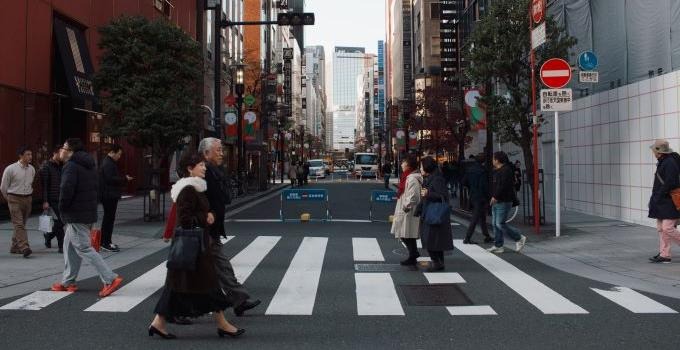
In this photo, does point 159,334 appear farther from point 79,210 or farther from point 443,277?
point 443,277

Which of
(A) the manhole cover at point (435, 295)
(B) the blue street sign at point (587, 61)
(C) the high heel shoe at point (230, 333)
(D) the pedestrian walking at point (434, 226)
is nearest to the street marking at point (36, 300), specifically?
(C) the high heel shoe at point (230, 333)

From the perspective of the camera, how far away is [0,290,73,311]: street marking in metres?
6.53

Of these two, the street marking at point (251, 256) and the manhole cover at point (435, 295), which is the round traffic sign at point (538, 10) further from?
the manhole cover at point (435, 295)

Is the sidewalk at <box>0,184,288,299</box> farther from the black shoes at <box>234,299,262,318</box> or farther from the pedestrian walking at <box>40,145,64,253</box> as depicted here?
the black shoes at <box>234,299,262,318</box>

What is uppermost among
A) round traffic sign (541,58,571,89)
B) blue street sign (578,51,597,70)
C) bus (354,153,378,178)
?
blue street sign (578,51,597,70)

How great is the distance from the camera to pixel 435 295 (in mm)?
7223

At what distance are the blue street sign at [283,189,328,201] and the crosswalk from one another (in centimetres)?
717

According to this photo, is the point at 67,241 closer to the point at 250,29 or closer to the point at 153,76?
the point at 153,76

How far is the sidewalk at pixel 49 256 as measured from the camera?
7988 mm

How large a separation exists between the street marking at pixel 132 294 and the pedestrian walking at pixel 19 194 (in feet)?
9.14

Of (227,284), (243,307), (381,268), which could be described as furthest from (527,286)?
(227,284)

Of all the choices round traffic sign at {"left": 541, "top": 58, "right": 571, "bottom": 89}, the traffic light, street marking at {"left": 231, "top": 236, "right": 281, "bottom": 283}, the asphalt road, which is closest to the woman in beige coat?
the asphalt road

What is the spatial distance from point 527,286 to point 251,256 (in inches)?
189

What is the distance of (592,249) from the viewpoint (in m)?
11.1
